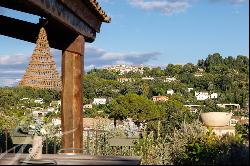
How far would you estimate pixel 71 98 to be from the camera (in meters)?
6.23

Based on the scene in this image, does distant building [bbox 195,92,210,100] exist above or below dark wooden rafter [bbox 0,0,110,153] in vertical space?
below

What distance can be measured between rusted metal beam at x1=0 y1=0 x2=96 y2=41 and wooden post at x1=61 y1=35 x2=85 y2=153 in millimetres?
321

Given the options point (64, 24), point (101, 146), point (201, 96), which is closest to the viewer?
point (64, 24)

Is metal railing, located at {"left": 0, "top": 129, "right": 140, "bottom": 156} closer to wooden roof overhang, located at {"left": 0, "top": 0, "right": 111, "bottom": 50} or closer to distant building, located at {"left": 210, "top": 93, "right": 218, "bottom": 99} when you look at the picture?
wooden roof overhang, located at {"left": 0, "top": 0, "right": 111, "bottom": 50}

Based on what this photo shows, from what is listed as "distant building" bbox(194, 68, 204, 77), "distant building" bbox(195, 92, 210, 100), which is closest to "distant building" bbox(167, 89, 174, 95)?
"distant building" bbox(194, 68, 204, 77)

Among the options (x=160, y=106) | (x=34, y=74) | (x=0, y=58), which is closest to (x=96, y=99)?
(x=160, y=106)

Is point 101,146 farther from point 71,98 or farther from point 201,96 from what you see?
point 201,96

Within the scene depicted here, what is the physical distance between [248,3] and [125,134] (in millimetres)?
5433

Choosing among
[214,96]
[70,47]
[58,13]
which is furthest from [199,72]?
[58,13]

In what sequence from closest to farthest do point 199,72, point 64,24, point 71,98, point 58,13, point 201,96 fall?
point 58,13 < point 64,24 < point 71,98 < point 201,96 < point 199,72

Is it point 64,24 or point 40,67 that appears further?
point 64,24

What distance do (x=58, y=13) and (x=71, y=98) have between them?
1.44m

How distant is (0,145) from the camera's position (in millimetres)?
7621

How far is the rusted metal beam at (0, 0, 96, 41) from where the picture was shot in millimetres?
4551
